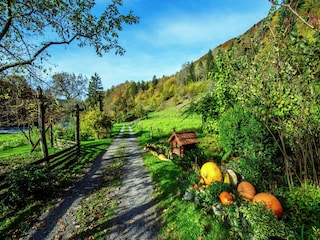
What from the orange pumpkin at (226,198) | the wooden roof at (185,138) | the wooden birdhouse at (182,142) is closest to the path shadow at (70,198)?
the wooden birdhouse at (182,142)

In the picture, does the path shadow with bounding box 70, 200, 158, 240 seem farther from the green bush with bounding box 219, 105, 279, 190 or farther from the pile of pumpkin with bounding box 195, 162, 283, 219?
the green bush with bounding box 219, 105, 279, 190

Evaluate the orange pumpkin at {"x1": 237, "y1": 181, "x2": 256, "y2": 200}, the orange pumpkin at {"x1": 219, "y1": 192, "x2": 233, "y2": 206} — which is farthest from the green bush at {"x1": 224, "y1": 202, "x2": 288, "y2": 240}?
the orange pumpkin at {"x1": 237, "y1": 181, "x2": 256, "y2": 200}

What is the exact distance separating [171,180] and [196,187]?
196 cm

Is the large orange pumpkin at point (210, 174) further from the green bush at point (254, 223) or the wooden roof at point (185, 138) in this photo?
the wooden roof at point (185, 138)

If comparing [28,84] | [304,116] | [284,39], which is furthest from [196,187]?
[28,84]

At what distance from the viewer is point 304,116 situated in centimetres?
486

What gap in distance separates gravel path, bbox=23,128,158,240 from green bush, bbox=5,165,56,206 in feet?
3.03

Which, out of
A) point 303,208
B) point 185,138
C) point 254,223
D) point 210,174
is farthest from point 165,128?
point 254,223

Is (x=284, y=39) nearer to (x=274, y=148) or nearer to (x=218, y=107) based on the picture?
(x=274, y=148)

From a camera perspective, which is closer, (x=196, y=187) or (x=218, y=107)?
(x=196, y=187)

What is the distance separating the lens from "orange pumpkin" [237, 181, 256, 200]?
5617mm

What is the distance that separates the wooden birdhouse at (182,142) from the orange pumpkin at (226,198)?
4.99 m

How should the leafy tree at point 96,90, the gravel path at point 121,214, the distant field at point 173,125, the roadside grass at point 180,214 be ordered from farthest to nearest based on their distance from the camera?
the leafy tree at point 96,90
the distant field at point 173,125
the gravel path at point 121,214
the roadside grass at point 180,214

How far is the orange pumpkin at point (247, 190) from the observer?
221 inches
